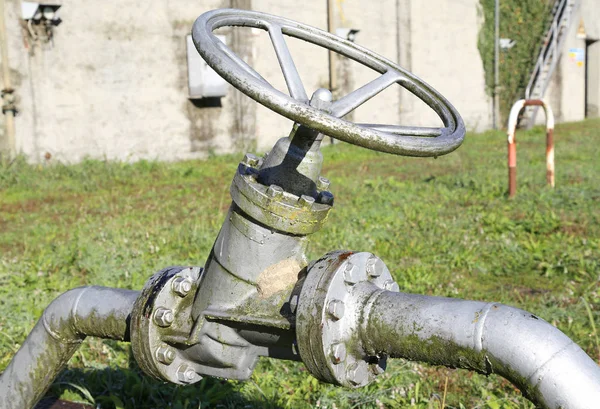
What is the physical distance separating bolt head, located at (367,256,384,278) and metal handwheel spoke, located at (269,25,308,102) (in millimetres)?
354

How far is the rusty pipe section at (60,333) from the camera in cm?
175

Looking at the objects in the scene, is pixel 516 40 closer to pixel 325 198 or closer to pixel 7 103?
pixel 7 103

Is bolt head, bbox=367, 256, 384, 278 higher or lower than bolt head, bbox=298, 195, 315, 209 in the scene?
lower

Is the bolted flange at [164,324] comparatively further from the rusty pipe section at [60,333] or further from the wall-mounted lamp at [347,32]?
A: the wall-mounted lamp at [347,32]

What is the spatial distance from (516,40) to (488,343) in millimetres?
16171

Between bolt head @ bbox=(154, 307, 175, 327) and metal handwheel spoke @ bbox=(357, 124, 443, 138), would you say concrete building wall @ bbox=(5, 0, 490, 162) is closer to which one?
bolt head @ bbox=(154, 307, 175, 327)

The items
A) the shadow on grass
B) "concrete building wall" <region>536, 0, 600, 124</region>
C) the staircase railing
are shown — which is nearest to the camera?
the shadow on grass

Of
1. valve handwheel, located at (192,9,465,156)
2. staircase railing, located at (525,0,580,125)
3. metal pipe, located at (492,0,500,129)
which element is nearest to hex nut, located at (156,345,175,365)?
→ valve handwheel, located at (192,9,465,156)

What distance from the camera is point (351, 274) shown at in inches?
54.4

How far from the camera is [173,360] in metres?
1.62

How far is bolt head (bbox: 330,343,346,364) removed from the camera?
1.32 m

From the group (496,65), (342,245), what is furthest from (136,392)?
(496,65)

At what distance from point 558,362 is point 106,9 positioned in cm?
865

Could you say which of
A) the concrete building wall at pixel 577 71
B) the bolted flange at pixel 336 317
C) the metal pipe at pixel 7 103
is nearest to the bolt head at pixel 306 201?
the bolted flange at pixel 336 317
